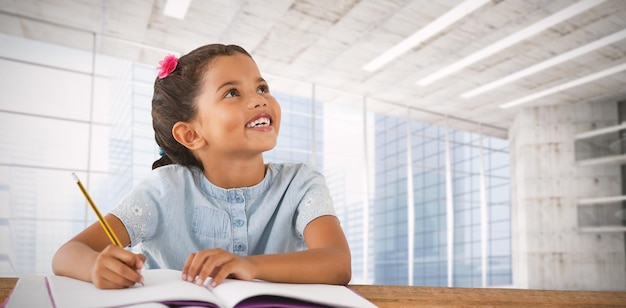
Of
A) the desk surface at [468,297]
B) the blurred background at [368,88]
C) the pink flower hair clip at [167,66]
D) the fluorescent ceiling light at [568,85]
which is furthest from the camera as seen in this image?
the fluorescent ceiling light at [568,85]

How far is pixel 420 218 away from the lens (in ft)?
80.1

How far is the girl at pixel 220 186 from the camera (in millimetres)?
1200

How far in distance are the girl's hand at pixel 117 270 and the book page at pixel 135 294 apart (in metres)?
0.01

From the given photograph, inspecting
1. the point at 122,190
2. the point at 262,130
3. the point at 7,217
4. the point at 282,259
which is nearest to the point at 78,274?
the point at 282,259

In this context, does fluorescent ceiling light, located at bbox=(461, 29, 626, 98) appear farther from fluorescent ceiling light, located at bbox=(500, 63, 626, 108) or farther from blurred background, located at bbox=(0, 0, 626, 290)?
fluorescent ceiling light, located at bbox=(500, 63, 626, 108)

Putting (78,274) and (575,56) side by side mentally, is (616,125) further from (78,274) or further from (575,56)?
(78,274)

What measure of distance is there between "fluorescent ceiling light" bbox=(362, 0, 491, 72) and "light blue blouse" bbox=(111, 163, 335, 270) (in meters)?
6.81

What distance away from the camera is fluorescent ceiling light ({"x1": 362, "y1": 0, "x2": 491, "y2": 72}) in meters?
7.42

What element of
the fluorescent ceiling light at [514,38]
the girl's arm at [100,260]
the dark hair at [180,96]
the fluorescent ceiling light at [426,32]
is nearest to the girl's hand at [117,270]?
the girl's arm at [100,260]

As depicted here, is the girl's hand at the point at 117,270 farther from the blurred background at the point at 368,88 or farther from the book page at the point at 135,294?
the blurred background at the point at 368,88

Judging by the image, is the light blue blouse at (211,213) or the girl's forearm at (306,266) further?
the light blue blouse at (211,213)

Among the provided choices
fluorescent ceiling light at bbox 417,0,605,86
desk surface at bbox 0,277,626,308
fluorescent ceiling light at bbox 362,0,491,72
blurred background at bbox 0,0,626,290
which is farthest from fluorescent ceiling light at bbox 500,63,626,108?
desk surface at bbox 0,277,626,308

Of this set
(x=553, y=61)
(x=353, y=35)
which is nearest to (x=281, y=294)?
(x=353, y=35)

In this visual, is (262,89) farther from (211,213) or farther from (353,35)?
(353,35)
